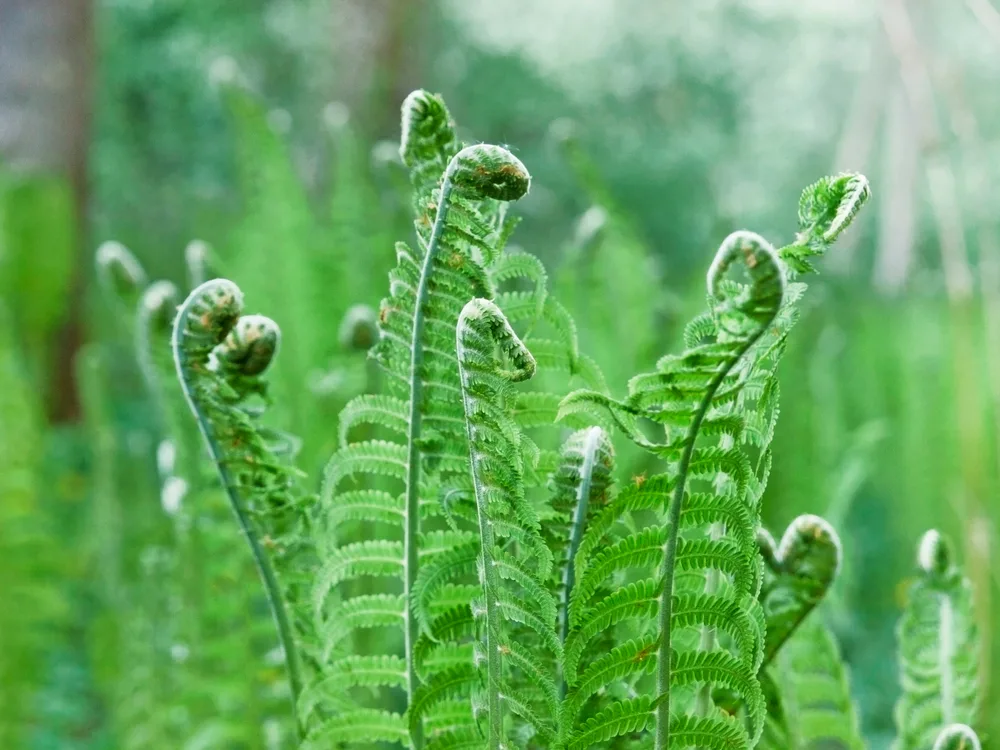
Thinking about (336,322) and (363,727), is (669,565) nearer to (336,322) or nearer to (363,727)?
(363,727)

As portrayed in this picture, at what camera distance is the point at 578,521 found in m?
0.38

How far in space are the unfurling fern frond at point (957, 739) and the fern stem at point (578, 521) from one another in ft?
0.50

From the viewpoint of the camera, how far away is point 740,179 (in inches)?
300

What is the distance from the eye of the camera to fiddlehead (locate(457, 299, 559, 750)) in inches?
12.9

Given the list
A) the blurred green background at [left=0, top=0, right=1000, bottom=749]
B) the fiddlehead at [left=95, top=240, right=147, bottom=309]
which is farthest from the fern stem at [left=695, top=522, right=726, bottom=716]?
the fiddlehead at [left=95, top=240, right=147, bottom=309]

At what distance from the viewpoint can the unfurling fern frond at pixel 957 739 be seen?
0.40 m

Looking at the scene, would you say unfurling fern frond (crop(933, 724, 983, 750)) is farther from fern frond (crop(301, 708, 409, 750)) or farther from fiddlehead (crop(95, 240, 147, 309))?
fiddlehead (crop(95, 240, 147, 309))

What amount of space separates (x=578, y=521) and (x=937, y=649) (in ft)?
0.88

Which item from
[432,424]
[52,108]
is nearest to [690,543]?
[432,424]

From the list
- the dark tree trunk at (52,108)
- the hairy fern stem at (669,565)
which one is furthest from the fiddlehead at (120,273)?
the dark tree trunk at (52,108)

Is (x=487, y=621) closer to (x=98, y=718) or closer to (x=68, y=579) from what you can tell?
(x=98, y=718)

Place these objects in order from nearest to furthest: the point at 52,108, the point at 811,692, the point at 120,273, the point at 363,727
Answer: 1. the point at 363,727
2. the point at 811,692
3. the point at 120,273
4. the point at 52,108

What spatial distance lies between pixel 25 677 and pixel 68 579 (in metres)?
0.66

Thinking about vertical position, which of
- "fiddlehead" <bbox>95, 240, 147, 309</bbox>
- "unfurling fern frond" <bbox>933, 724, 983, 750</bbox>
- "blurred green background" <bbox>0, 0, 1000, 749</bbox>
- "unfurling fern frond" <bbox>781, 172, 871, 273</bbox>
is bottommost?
"unfurling fern frond" <bbox>933, 724, 983, 750</bbox>
